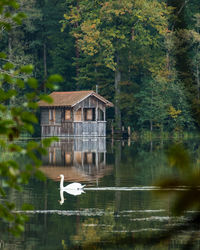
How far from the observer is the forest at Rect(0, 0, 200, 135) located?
6700 centimetres

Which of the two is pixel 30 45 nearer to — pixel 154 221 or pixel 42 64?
pixel 42 64

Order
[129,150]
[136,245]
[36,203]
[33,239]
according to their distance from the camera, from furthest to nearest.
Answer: [129,150]
[36,203]
[33,239]
[136,245]

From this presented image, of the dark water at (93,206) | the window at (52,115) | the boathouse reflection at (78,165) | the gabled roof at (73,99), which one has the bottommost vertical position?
the dark water at (93,206)

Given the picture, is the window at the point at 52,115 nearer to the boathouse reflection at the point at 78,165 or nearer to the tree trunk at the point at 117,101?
the tree trunk at the point at 117,101

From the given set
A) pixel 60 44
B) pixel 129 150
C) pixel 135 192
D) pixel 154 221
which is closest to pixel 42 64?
pixel 60 44

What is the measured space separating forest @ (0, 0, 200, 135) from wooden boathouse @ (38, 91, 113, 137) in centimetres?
220

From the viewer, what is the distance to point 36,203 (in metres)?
22.5

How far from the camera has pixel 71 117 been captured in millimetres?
68625

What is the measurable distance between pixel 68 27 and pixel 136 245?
77080 mm

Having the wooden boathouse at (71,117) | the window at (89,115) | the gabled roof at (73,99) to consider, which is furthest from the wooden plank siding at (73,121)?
the window at (89,115)

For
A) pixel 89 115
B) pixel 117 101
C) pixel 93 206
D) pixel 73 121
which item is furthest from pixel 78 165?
pixel 89 115

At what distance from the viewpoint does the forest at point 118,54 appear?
A: 67.0 meters

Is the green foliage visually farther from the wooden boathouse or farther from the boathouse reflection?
the boathouse reflection

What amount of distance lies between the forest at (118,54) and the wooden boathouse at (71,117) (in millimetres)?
2201
